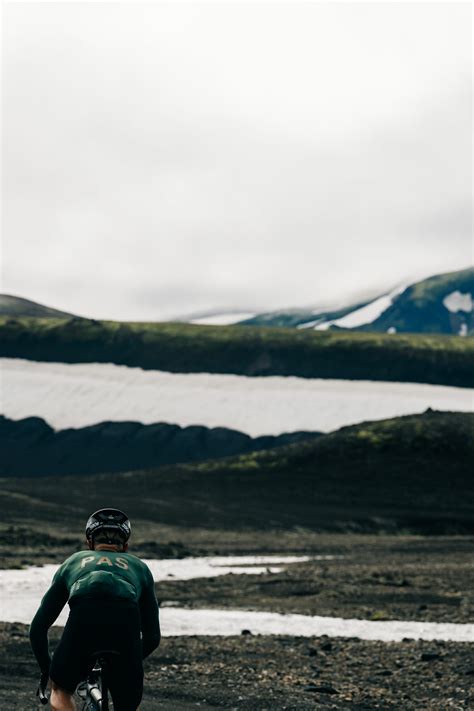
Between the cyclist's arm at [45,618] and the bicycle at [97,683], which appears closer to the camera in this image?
the bicycle at [97,683]

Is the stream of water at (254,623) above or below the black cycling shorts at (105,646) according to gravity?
below

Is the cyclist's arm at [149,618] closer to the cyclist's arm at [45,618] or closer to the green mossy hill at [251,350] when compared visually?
the cyclist's arm at [45,618]

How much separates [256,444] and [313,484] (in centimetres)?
3077

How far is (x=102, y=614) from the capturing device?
7.68 m

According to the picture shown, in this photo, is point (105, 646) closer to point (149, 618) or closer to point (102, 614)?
point (102, 614)

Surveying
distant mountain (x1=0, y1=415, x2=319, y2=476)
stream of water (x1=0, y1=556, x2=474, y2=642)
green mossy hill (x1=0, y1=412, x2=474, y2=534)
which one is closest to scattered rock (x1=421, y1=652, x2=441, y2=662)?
stream of water (x1=0, y1=556, x2=474, y2=642)

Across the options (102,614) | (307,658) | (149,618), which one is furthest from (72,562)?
(307,658)

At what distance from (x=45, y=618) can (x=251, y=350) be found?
14758 cm

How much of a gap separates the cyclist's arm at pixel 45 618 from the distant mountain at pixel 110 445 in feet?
358

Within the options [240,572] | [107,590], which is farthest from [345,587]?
[107,590]

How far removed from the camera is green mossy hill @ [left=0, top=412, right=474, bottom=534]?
2968 inches

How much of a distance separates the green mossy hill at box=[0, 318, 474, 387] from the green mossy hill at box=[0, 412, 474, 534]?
122 feet

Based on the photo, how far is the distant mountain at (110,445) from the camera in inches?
4683

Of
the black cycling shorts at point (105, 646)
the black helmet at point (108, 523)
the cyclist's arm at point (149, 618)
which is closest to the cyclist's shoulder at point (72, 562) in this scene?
the black helmet at point (108, 523)
